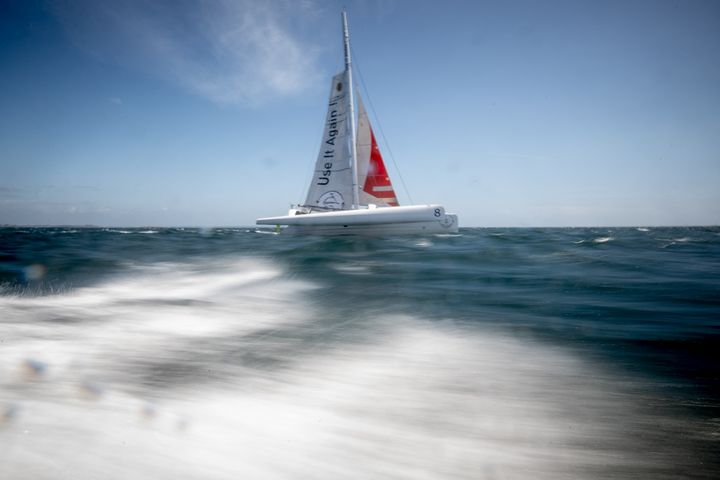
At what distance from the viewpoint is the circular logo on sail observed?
16375 mm

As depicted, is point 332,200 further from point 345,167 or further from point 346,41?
point 346,41

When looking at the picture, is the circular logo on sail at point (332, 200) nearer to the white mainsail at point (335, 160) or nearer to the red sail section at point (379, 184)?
the white mainsail at point (335, 160)

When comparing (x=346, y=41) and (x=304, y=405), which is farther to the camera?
(x=346, y=41)

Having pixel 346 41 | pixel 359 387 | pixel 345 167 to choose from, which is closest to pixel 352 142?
pixel 345 167

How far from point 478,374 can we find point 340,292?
2.69m

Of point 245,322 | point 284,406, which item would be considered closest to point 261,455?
point 284,406

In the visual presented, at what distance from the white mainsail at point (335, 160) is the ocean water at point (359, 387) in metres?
12.8

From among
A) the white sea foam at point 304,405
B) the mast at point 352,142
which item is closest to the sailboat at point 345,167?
the mast at point 352,142

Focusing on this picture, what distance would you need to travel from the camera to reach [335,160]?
1664 cm

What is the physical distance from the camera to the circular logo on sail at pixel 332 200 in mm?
16375

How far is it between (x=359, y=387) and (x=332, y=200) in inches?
592

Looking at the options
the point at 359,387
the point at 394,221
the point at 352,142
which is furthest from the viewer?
the point at 352,142

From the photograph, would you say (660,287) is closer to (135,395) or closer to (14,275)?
(135,395)

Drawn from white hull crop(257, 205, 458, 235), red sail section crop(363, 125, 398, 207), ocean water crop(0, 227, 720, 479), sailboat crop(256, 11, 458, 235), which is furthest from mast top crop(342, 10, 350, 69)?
ocean water crop(0, 227, 720, 479)
